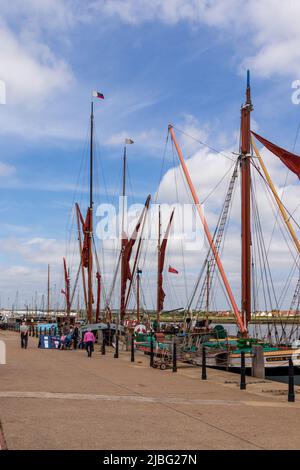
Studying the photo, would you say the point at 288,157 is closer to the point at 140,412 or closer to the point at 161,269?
the point at 140,412

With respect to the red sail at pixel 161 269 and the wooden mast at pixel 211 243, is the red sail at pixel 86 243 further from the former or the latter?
the wooden mast at pixel 211 243

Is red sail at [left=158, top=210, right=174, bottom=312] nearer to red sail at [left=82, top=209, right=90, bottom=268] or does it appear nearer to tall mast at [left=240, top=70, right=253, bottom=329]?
red sail at [left=82, top=209, right=90, bottom=268]

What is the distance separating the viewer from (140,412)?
454 inches

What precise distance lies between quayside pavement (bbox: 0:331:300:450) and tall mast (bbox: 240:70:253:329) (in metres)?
8.26

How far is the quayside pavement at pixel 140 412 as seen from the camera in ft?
28.4

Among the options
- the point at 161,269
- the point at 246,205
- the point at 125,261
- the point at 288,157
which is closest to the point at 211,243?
the point at 246,205

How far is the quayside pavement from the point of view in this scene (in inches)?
341

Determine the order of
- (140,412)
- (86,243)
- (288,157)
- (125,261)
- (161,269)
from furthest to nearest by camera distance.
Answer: (161,269) < (86,243) < (125,261) < (288,157) < (140,412)

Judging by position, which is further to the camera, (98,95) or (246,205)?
(98,95)

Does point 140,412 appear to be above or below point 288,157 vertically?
below

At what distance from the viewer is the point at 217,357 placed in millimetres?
25500

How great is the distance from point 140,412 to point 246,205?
18629mm
